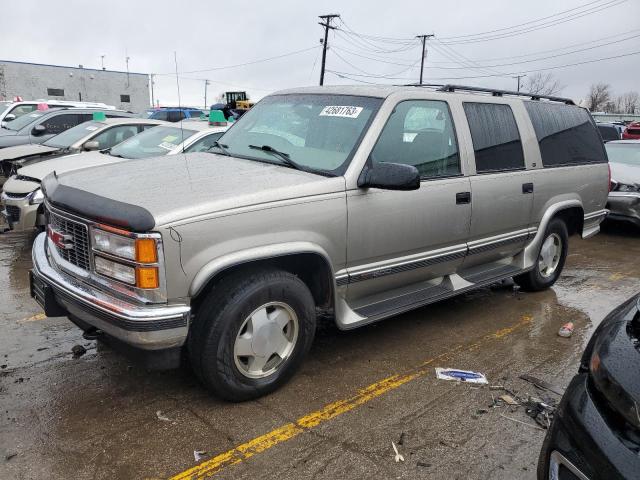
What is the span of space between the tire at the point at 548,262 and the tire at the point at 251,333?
3.09 meters

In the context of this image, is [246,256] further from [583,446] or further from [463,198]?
[463,198]

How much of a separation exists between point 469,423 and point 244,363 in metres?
1.39

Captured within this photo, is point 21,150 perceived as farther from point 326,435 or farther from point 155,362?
point 326,435

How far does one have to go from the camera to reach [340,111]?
157 inches

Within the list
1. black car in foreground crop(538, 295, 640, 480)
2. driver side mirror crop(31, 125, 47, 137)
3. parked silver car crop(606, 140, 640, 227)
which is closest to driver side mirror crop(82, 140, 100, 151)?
driver side mirror crop(31, 125, 47, 137)

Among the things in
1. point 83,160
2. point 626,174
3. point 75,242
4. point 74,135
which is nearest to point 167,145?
point 83,160

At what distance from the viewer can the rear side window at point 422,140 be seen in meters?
3.85

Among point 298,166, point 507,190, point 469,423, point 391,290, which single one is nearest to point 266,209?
point 298,166

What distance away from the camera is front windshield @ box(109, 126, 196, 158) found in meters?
7.30

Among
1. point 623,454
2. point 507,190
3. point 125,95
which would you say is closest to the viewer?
point 623,454

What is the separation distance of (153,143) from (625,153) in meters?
8.38

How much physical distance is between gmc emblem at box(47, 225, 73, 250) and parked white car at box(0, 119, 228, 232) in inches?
123

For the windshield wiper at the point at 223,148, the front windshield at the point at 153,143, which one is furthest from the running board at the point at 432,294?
the front windshield at the point at 153,143

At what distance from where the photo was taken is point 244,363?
3.30m
